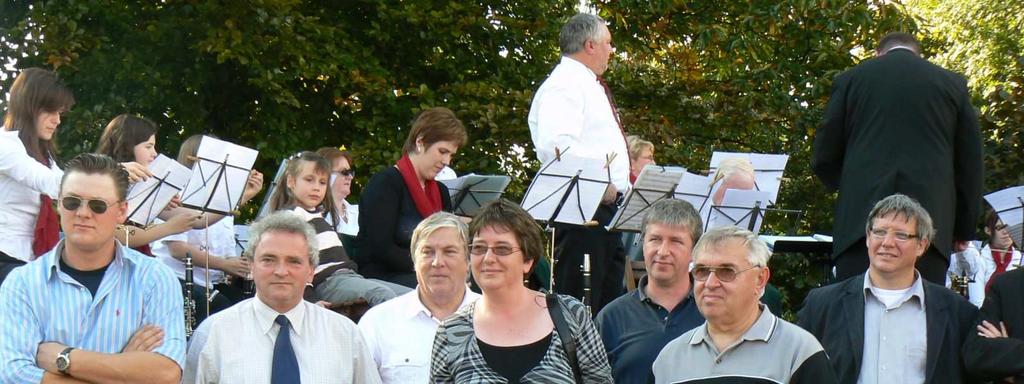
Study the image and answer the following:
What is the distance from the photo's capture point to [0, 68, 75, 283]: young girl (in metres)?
6.60

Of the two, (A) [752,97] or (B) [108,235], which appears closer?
(B) [108,235]

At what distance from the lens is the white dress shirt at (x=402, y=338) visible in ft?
18.6

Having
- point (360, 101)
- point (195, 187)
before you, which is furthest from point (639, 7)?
point (195, 187)

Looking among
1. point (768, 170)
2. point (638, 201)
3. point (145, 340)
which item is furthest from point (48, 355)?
point (768, 170)

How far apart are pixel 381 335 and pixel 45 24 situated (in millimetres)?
7015

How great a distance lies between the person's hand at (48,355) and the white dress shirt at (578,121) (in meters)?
3.65

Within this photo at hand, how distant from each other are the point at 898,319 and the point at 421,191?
2912 millimetres

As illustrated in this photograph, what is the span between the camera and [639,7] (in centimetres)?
1249

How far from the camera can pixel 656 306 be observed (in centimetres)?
574

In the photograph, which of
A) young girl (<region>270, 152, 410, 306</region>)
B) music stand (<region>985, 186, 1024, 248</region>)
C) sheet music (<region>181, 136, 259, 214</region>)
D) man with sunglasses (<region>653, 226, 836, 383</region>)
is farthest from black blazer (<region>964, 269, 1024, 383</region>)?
sheet music (<region>181, 136, 259, 214</region>)

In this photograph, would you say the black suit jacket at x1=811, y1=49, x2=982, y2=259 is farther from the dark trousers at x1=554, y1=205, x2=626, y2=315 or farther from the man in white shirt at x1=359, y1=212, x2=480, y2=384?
the man in white shirt at x1=359, y1=212, x2=480, y2=384

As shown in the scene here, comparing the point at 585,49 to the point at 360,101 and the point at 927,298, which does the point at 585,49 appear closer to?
the point at 927,298

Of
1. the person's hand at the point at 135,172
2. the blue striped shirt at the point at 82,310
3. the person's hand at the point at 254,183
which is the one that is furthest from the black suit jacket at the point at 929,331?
the person's hand at the point at 254,183

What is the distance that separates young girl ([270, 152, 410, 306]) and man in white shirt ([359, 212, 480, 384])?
1320 millimetres
